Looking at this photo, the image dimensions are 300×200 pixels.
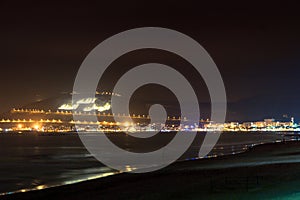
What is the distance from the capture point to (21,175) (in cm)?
2609

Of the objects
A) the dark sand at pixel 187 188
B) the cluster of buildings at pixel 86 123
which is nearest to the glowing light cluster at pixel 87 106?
the cluster of buildings at pixel 86 123

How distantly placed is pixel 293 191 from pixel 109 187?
7.64 meters

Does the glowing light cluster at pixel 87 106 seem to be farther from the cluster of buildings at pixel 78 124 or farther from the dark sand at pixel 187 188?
the dark sand at pixel 187 188

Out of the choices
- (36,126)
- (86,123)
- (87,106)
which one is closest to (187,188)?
(86,123)

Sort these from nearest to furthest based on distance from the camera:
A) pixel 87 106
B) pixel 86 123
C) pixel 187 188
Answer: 1. pixel 187 188
2. pixel 86 123
3. pixel 87 106

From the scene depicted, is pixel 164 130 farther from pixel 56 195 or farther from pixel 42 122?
pixel 56 195

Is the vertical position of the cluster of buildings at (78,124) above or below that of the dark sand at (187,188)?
above

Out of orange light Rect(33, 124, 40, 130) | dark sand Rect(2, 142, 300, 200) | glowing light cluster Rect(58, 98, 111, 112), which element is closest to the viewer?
dark sand Rect(2, 142, 300, 200)

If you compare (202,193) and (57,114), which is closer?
(202,193)

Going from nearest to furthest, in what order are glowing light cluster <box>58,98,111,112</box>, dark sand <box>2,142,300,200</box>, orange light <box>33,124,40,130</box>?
dark sand <box>2,142,300,200</box> → orange light <box>33,124,40,130</box> → glowing light cluster <box>58,98,111,112</box>

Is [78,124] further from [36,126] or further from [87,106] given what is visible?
[87,106]

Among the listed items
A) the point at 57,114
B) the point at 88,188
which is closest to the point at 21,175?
the point at 88,188

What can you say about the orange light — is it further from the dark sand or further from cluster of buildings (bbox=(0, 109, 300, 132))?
the dark sand

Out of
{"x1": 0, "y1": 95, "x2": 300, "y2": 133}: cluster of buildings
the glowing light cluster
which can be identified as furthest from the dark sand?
the glowing light cluster
